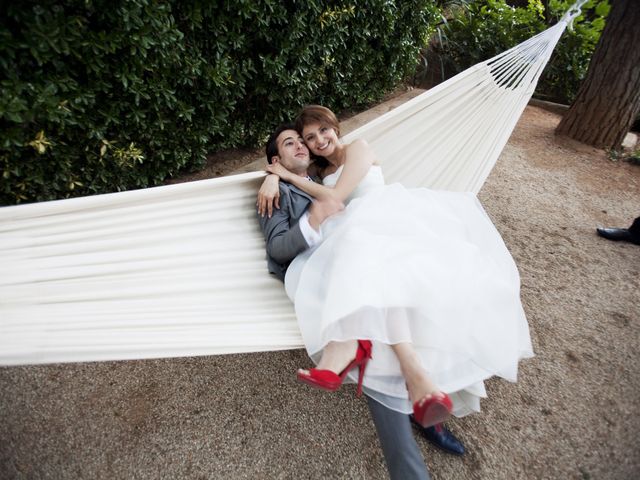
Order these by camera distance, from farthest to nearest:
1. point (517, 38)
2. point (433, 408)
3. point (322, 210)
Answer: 1. point (517, 38)
2. point (322, 210)
3. point (433, 408)

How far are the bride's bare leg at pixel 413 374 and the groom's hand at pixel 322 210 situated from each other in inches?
20.2

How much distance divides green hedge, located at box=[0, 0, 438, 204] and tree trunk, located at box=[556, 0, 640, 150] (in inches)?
76.4

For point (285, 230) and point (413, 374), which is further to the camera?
point (285, 230)

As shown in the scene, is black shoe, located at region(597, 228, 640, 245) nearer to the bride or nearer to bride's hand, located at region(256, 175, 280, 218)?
the bride

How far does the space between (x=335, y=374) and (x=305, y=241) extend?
18.0 inches

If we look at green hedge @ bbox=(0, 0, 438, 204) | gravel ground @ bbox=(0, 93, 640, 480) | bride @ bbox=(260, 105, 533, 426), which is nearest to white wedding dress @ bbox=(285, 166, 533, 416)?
bride @ bbox=(260, 105, 533, 426)

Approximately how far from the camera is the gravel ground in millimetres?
1318

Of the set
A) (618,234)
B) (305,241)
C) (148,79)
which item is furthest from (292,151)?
(618,234)

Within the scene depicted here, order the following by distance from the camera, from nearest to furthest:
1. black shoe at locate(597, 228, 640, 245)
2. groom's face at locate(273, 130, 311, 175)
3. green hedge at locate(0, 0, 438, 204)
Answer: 1. green hedge at locate(0, 0, 438, 204)
2. groom's face at locate(273, 130, 311, 175)
3. black shoe at locate(597, 228, 640, 245)

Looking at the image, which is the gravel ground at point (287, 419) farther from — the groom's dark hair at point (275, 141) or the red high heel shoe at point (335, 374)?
the groom's dark hair at point (275, 141)

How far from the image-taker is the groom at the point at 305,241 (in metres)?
1.13

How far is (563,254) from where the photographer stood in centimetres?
242

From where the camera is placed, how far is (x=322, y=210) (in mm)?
1511

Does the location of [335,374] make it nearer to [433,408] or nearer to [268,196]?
[433,408]
